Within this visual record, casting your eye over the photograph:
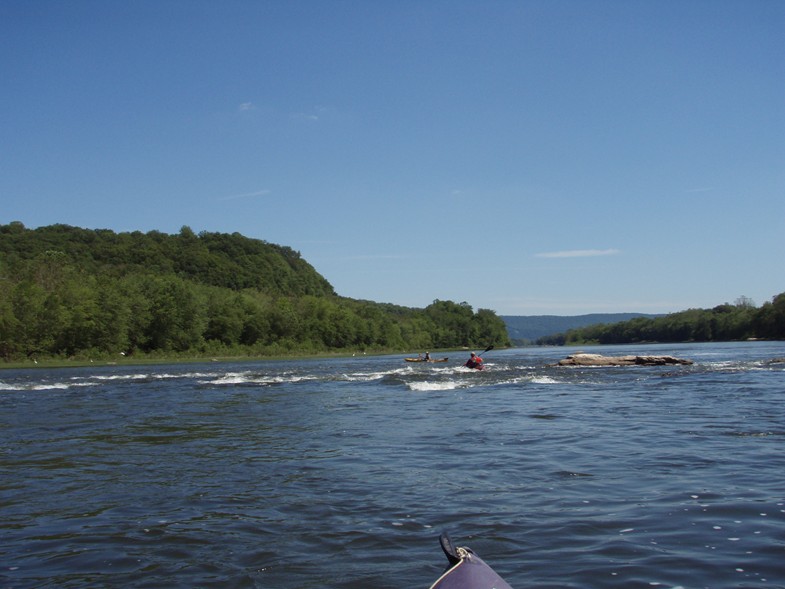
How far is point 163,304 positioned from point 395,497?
87.5 metres

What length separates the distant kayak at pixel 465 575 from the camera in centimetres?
474

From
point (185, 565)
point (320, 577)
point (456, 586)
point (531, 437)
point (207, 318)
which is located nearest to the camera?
point (456, 586)

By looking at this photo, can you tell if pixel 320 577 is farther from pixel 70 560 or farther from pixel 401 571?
pixel 70 560

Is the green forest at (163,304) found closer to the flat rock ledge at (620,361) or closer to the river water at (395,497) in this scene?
the flat rock ledge at (620,361)

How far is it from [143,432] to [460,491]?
995cm

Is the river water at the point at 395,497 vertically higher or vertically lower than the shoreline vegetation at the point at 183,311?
lower

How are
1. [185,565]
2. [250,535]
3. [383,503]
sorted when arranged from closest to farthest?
1. [185,565]
2. [250,535]
3. [383,503]

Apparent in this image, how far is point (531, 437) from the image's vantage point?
14.1 metres

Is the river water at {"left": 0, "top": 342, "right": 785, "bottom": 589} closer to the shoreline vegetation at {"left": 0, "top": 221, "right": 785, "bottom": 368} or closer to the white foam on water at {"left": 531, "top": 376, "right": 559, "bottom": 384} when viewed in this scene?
the white foam on water at {"left": 531, "top": 376, "right": 559, "bottom": 384}

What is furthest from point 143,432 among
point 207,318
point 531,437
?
point 207,318

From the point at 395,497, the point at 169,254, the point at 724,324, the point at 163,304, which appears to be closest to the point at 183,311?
the point at 163,304

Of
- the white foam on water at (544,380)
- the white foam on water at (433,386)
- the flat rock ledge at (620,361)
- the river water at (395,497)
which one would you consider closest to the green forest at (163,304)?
the white foam on water at (433,386)

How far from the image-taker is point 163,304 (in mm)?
90562

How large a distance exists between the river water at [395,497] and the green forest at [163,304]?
200 ft
